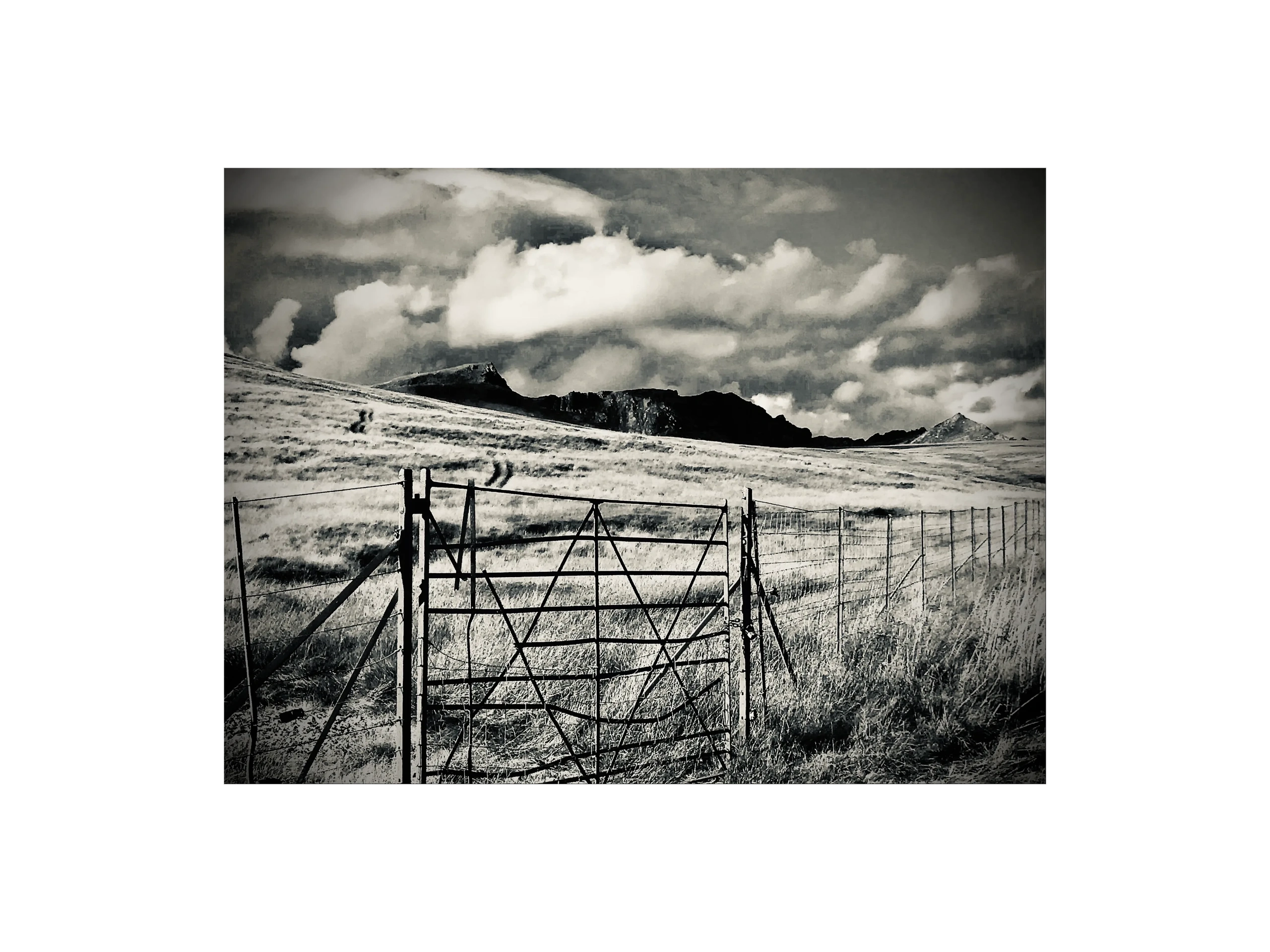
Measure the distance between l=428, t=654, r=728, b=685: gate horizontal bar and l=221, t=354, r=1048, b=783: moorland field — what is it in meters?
0.22

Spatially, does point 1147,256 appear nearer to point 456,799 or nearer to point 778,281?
point 778,281

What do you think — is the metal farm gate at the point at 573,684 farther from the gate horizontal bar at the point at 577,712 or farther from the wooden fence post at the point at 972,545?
the wooden fence post at the point at 972,545

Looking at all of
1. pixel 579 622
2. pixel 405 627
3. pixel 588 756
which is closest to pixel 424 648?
pixel 405 627

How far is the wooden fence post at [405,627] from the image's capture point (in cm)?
294

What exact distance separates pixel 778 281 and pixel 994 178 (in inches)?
47.7

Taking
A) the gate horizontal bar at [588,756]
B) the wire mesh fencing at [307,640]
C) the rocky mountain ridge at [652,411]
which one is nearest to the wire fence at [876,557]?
the rocky mountain ridge at [652,411]

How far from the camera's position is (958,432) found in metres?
4.25

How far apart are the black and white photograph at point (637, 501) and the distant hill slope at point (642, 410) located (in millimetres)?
47

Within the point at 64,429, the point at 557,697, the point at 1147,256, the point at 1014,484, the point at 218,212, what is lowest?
the point at 557,697

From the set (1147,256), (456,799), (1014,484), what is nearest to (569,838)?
(456,799)

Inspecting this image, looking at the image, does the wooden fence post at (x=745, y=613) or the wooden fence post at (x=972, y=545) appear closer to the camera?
the wooden fence post at (x=745, y=613)

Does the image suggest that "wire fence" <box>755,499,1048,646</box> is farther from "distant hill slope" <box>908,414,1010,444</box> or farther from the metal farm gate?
the metal farm gate

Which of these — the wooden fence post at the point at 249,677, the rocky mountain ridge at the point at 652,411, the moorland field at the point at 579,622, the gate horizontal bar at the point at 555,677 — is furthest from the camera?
the rocky mountain ridge at the point at 652,411

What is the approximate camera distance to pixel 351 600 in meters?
4.45
